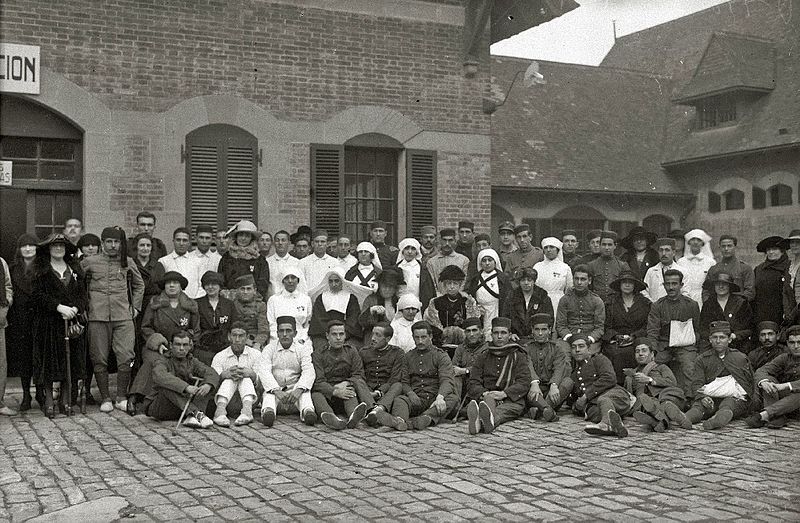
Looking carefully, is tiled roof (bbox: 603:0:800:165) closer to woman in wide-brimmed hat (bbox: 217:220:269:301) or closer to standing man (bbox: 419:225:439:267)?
standing man (bbox: 419:225:439:267)

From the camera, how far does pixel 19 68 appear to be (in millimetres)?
10422

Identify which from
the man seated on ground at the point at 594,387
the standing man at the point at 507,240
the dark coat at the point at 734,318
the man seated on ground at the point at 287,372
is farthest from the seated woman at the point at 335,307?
the dark coat at the point at 734,318

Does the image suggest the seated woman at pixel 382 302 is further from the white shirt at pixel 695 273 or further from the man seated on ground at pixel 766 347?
the man seated on ground at pixel 766 347

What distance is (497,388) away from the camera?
28.7 ft

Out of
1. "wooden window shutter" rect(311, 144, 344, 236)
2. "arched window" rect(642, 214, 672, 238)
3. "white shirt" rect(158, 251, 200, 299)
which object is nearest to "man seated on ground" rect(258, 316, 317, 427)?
"white shirt" rect(158, 251, 200, 299)

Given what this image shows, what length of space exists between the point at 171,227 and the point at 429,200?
3.70 m

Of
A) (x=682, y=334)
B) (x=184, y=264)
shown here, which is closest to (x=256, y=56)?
(x=184, y=264)

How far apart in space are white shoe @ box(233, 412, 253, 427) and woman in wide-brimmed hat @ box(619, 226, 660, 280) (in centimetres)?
502

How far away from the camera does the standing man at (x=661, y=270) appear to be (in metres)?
10.0

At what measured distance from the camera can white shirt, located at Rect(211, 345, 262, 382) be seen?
28.6 feet

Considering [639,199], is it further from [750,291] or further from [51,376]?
[51,376]

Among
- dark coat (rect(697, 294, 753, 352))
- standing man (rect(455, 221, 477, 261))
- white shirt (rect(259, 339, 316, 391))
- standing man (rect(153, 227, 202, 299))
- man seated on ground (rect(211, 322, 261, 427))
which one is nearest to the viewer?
man seated on ground (rect(211, 322, 261, 427))

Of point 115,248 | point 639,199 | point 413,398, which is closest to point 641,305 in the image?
point 413,398

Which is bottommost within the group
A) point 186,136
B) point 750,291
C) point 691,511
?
point 691,511
